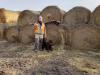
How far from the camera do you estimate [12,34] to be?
1753 centimetres

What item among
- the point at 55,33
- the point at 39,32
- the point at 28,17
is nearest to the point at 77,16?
the point at 55,33

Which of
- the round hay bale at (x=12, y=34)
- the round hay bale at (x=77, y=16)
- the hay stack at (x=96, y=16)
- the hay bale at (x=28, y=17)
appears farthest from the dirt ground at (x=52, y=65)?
the hay bale at (x=28, y=17)

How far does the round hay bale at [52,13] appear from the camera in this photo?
18.0 m

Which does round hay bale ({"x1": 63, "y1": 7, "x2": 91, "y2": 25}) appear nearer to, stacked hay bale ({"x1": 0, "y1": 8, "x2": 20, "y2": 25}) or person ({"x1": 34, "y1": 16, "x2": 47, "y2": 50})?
person ({"x1": 34, "y1": 16, "x2": 47, "y2": 50})

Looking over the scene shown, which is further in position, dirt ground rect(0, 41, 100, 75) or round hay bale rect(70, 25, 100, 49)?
round hay bale rect(70, 25, 100, 49)

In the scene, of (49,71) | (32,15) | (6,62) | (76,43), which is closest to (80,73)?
(49,71)

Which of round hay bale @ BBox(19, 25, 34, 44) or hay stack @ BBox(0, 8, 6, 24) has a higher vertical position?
hay stack @ BBox(0, 8, 6, 24)

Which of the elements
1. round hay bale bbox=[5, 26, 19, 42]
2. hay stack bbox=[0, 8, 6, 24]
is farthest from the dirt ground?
hay stack bbox=[0, 8, 6, 24]

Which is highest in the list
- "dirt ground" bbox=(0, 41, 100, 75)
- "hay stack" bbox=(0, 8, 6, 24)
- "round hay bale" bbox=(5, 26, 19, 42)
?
"hay stack" bbox=(0, 8, 6, 24)

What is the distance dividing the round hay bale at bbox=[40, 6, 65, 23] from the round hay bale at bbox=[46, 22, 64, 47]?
2289 mm

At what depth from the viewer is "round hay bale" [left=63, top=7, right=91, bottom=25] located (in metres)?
16.8

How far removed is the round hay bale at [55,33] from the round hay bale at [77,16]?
186 centimetres

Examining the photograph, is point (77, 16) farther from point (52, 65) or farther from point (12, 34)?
point (52, 65)

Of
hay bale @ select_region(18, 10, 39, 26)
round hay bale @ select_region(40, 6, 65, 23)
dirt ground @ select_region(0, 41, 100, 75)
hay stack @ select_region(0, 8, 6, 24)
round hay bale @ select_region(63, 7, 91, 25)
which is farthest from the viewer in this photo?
hay stack @ select_region(0, 8, 6, 24)
